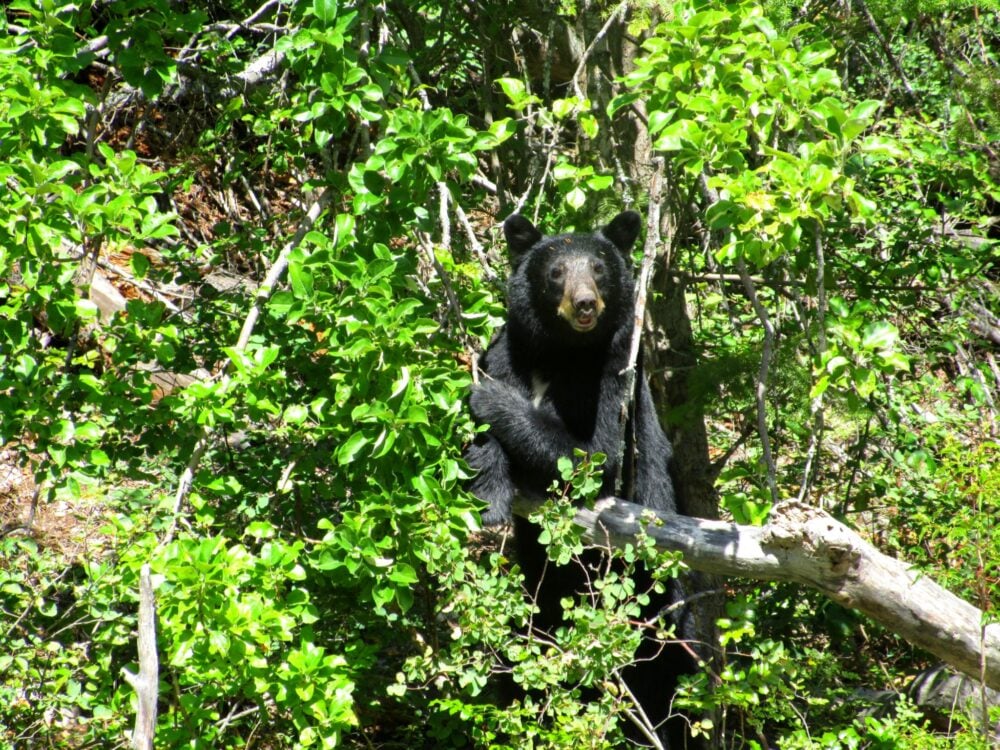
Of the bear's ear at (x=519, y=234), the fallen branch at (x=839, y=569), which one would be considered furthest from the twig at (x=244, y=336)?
the fallen branch at (x=839, y=569)

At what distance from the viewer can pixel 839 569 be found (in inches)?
162

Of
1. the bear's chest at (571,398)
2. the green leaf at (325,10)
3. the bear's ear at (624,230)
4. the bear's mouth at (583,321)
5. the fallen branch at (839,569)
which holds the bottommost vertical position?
the fallen branch at (839,569)

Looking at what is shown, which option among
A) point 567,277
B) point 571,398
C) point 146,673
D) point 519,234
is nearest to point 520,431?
point 571,398

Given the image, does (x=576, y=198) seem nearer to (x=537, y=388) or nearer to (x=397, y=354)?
(x=397, y=354)

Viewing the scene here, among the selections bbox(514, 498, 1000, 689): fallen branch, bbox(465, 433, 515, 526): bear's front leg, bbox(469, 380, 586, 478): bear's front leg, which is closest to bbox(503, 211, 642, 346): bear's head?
bbox(469, 380, 586, 478): bear's front leg

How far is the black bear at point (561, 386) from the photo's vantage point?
5.20 meters

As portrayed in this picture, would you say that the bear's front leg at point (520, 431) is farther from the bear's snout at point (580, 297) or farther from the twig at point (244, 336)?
the twig at point (244, 336)

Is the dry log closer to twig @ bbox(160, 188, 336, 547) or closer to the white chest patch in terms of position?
twig @ bbox(160, 188, 336, 547)

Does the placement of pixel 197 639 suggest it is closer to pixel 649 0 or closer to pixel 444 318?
pixel 444 318

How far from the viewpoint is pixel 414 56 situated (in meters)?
5.89

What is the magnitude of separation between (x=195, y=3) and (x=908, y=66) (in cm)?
712

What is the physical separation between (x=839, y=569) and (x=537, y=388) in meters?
2.07

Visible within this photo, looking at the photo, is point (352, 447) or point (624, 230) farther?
point (624, 230)

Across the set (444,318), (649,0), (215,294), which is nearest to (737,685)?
(444,318)
